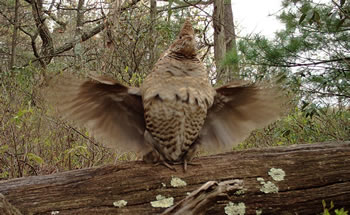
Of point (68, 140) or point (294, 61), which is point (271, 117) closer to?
point (294, 61)

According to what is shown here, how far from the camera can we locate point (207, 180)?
2754 millimetres

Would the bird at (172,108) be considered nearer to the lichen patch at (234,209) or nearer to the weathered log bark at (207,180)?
the weathered log bark at (207,180)

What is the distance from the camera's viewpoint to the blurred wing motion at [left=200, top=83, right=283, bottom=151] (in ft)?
10.4

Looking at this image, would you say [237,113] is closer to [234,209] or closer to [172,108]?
[172,108]

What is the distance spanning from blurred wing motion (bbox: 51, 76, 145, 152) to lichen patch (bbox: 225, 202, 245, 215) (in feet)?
3.33

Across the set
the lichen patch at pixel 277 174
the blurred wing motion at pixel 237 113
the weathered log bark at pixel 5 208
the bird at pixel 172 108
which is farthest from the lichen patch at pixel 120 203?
the lichen patch at pixel 277 174

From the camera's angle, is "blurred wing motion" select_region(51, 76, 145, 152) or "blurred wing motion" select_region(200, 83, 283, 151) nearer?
"blurred wing motion" select_region(51, 76, 145, 152)

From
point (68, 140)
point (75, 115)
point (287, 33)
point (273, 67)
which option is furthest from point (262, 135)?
point (75, 115)

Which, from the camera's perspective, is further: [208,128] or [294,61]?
[294,61]

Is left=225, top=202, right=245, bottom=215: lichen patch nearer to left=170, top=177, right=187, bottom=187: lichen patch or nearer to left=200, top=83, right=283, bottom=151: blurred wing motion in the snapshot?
left=170, top=177, right=187, bottom=187: lichen patch

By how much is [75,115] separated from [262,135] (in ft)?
11.5

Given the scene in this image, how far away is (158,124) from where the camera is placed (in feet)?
9.41

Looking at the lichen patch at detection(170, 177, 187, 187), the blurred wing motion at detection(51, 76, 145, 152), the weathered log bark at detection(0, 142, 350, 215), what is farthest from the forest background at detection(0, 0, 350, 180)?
the lichen patch at detection(170, 177, 187, 187)

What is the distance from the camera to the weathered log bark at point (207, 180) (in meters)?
2.51
